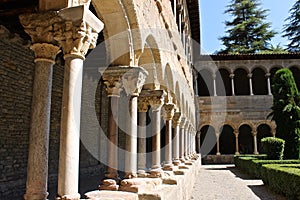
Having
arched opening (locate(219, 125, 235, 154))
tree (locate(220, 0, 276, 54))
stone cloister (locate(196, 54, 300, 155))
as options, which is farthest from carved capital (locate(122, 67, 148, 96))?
tree (locate(220, 0, 276, 54))

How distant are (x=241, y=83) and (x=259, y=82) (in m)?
1.55

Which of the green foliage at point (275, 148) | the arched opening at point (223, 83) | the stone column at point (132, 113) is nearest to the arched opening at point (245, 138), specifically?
the arched opening at point (223, 83)

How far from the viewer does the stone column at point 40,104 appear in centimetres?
331

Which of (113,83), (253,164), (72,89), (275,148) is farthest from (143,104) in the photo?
(275,148)

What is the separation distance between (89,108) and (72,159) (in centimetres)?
1058

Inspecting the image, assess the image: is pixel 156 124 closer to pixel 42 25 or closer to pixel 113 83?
pixel 113 83

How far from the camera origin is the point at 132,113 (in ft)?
19.9

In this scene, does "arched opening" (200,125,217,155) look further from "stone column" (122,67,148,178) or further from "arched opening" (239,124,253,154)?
"stone column" (122,67,148,178)

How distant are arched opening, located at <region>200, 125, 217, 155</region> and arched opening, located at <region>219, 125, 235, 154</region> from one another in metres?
0.92

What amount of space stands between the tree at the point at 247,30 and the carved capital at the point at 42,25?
108 feet

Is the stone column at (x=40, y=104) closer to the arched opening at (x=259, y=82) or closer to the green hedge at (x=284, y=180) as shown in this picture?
the green hedge at (x=284, y=180)

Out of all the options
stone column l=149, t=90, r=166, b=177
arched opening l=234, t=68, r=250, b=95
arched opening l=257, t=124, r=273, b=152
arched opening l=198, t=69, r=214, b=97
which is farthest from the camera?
arched opening l=234, t=68, r=250, b=95

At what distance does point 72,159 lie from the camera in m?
3.36

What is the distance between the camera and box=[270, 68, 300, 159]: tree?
15.7 m
